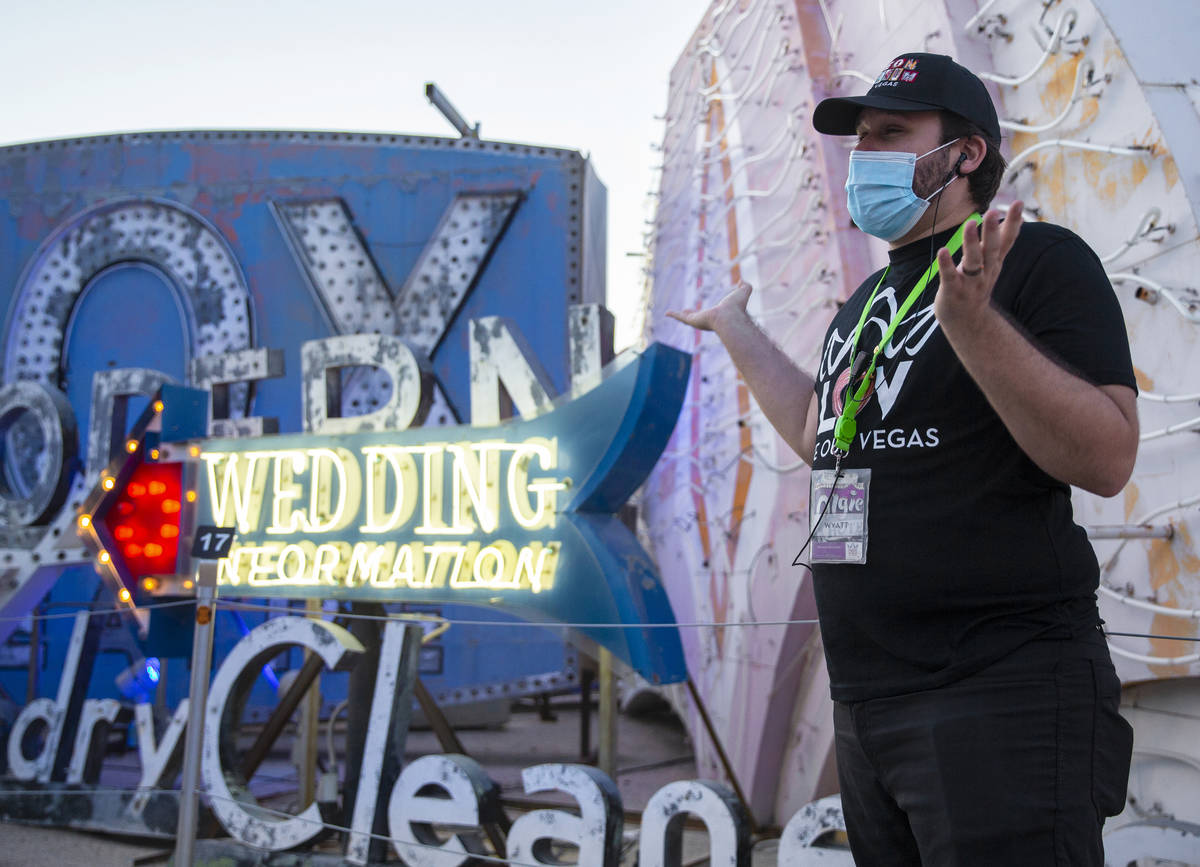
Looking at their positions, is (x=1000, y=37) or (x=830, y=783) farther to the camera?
(x=830, y=783)

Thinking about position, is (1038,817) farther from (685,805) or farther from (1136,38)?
(1136,38)

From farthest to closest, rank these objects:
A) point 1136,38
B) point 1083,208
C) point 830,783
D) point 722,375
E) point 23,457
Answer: point 23,457 < point 722,375 < point 830,783 < point 1083,208 < point 1136,38

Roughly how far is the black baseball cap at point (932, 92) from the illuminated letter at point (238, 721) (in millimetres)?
3865

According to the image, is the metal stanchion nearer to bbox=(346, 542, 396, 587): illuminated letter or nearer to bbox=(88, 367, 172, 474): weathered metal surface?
bbox=(346, 542, 396, 587): illuminated letter

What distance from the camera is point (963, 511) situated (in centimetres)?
155

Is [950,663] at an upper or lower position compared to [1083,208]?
lower

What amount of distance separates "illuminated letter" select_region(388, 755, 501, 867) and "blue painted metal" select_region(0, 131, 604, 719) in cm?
364

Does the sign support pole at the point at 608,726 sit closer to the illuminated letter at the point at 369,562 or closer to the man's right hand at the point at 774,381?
the illuminated letter at the point at 369,562

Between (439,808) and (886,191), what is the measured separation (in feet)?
11.6

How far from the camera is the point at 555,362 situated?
8391 millimetres

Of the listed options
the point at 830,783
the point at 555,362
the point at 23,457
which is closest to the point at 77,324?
the point at 23,457

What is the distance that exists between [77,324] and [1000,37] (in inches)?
315

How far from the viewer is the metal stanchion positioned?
13.6 ft

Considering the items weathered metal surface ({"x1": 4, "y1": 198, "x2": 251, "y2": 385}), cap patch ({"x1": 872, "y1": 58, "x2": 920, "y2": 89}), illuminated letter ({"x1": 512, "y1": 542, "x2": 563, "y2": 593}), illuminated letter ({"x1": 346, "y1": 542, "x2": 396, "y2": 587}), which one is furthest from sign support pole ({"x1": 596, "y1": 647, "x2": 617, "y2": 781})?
weathered metal surface ({"x1": 4, "y1": 198, "x2": 251, "y2": 385})
